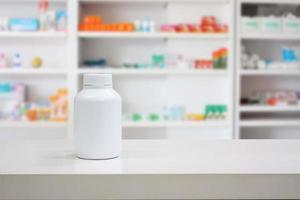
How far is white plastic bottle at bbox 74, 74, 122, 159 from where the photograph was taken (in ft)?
2.62

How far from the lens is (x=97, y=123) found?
2.62 ft

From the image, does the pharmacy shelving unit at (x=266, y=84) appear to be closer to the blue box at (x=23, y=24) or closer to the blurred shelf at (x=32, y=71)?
the blurred shelf at (x=32, y=71)

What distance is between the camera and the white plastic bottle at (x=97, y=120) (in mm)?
799

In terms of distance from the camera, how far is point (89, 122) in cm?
80

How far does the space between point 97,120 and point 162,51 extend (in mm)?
2508

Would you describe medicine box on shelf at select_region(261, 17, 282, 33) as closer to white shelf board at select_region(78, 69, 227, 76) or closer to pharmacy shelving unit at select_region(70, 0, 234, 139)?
pharmacy shelving unit at select_region(70, 0, 234, 139)

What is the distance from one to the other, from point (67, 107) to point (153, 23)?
947 millimetres

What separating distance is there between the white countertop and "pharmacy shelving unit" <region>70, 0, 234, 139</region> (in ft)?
6.33

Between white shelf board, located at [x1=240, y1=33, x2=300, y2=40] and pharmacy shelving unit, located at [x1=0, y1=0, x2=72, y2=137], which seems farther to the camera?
pharmacy shelving unit, located at [x1=0, y1=0, x2=72, y2=137]

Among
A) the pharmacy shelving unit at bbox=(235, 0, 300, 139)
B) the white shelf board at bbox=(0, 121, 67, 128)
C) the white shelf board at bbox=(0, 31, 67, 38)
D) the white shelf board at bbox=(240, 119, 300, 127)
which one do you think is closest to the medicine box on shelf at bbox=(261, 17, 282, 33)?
the pharmacy shelving unit at bbox=(235, 0, 300, 139)

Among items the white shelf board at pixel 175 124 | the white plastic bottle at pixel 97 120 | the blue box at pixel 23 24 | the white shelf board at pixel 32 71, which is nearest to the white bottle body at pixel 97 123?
the white plastic bottle at pixel 97 120

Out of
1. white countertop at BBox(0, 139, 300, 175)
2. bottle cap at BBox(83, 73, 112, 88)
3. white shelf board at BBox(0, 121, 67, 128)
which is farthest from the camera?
white shelf board at BBox(0, 121, 67, 128)

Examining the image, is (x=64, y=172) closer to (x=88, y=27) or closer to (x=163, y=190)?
(x=163, y=190)

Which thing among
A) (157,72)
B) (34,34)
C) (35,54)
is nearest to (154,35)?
(157,72)
